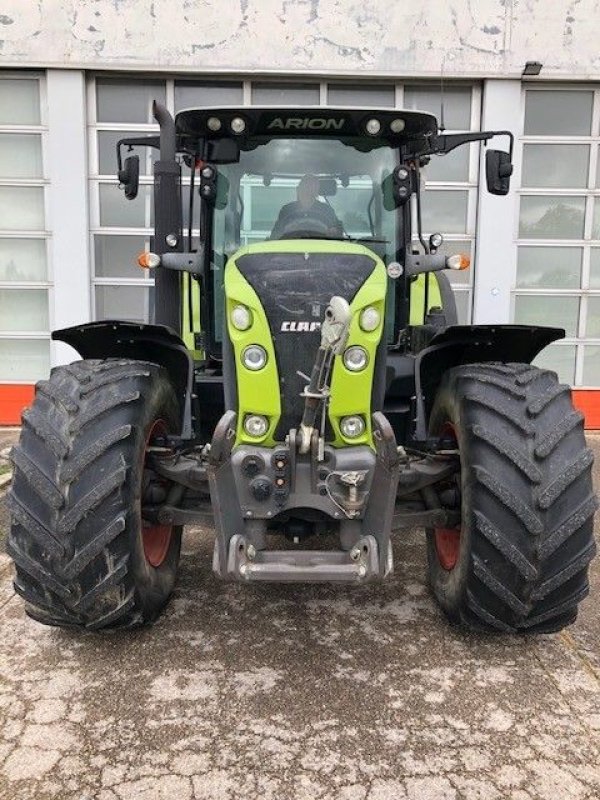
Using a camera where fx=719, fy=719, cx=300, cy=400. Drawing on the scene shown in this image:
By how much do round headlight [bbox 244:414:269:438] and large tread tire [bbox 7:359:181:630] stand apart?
0.42 meters

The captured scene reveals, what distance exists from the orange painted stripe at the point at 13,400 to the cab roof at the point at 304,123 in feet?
17.3

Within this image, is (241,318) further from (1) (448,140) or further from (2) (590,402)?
(2) (590,402)

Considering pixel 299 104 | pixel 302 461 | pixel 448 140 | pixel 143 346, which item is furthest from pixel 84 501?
pixel 299 104

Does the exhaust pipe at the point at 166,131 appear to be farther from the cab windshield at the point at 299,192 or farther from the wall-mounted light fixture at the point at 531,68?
the wall-mounted light fixture at the point at 531,68

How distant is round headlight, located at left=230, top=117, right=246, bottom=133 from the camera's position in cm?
340

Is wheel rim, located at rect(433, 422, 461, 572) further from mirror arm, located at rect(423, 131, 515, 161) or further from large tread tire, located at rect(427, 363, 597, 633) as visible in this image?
mirror arm, located at rect(423, 131, 515, 161)

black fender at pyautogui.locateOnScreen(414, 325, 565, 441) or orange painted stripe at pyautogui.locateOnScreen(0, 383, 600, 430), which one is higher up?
black fender at pyautogui.locateOnScreen(414, 325, 565, 441)

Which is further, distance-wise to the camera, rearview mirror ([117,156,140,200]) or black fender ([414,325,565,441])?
rearview mirror ([117,156,140,200])

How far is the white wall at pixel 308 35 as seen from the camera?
23.7ft

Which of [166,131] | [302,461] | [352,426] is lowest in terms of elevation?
[302,461]

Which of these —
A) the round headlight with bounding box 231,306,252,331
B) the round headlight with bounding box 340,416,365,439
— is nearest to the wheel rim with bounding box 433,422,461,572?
the round headlight with bounding box 340,416,365,439

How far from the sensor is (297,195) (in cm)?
370

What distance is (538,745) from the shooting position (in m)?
2.40

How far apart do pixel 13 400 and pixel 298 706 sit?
6.40 metres
